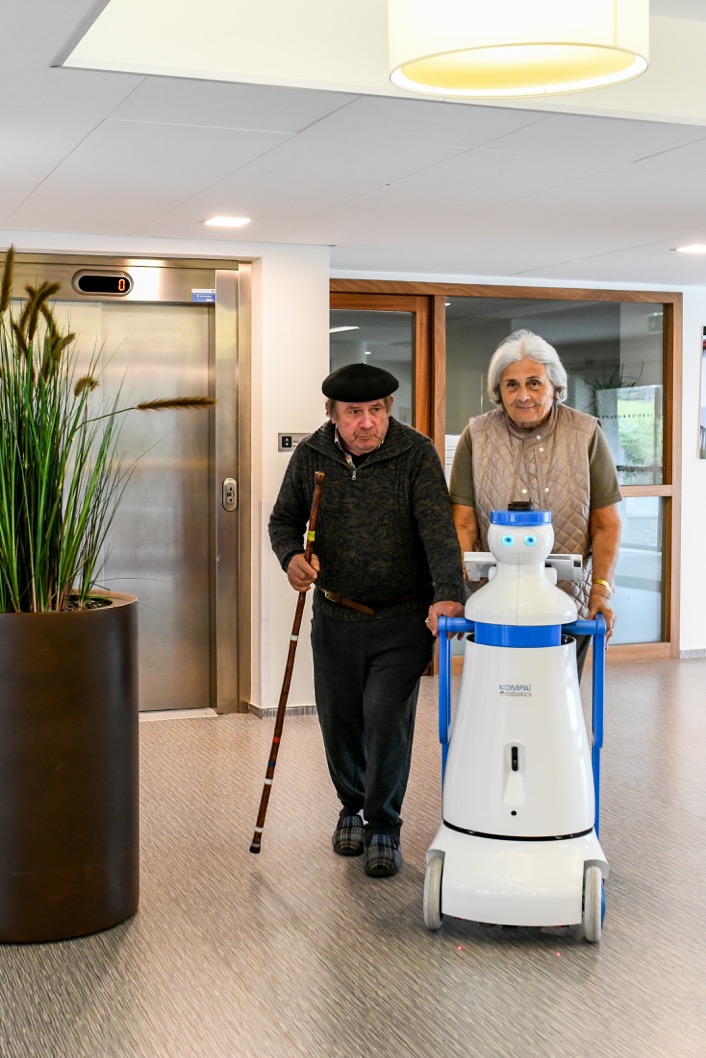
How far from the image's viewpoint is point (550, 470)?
364 cm

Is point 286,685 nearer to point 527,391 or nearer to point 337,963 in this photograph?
point 337,963

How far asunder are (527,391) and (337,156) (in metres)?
1.10

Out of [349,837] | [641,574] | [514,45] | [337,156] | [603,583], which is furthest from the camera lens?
[641,574]

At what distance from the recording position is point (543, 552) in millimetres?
3223

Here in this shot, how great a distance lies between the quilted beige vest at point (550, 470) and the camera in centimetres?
364

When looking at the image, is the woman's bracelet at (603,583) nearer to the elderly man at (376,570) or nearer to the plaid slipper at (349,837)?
the elderly man at (376,570)

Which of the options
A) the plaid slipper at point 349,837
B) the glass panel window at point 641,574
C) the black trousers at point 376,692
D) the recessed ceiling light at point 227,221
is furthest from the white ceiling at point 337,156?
the plaid slipper at point 349,837

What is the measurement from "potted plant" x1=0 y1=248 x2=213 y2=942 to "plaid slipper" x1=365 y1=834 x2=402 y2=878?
832 millimetres

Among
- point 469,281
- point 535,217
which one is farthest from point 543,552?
point 469,281

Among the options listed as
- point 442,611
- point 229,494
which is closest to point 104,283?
point 229,494

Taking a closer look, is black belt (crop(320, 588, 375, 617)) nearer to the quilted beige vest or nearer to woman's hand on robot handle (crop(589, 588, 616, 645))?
the quilted beige vest

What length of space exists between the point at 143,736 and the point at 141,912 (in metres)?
2.15

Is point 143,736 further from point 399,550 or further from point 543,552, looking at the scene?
point 543,552

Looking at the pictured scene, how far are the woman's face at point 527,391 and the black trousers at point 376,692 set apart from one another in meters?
0.67
